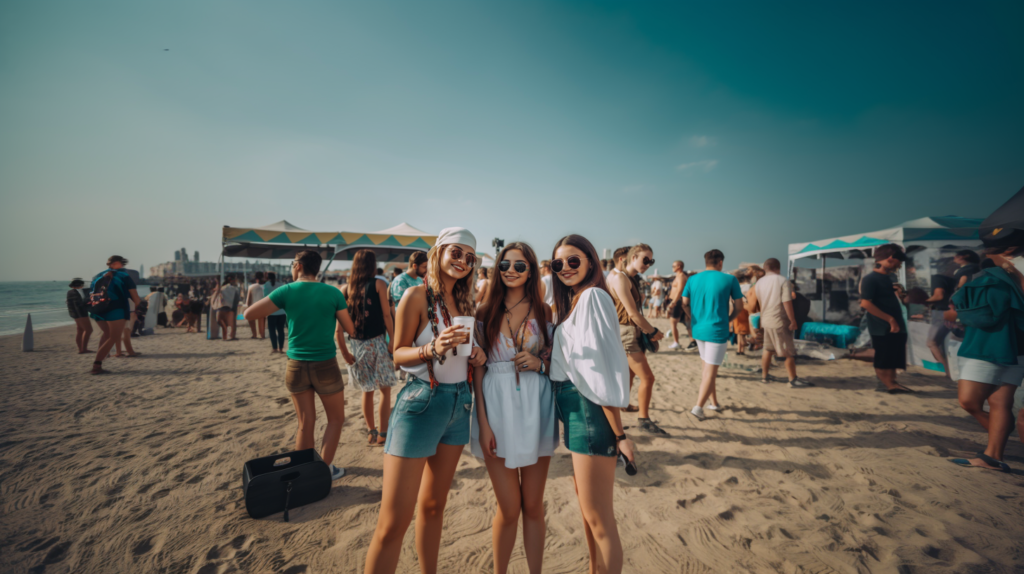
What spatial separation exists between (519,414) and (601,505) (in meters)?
0.57

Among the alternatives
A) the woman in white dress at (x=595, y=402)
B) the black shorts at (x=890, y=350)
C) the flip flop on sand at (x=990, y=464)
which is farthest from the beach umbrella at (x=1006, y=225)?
the woman in white dress at (x=595, y=402)

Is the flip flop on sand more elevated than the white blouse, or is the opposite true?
the white blouse

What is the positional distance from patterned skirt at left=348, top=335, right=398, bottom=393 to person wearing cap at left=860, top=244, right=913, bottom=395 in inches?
259

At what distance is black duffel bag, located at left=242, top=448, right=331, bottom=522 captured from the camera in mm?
2761

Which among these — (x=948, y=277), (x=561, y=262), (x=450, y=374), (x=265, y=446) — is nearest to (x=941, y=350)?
(x=948, y=277)

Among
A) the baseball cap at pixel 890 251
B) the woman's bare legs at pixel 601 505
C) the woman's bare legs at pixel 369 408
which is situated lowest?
the woman's bare legs at pixel 369 408

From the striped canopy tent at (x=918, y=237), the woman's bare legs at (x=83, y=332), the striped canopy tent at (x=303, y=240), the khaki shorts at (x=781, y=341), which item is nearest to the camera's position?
the khaki shorts at (x=781, y=341)

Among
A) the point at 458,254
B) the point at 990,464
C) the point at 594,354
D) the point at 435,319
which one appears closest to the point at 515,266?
the point at 458,254

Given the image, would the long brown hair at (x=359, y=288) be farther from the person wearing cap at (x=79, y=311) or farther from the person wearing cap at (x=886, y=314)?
the person wearing cap at (x=79, y=311)

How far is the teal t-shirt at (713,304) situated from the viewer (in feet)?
14.4

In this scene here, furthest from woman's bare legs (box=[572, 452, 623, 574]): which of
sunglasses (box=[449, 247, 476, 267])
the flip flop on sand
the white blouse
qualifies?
the flip flop on sand

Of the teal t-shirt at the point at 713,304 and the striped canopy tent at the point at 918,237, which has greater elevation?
the striped canopy tent at the point at 918,237

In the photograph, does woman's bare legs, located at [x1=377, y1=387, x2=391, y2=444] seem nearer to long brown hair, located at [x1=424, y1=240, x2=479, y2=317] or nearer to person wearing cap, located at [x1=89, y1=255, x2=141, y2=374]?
long brown hair, located at [x1=424, y1=240, x2=479, y2=317]

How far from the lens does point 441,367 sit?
1.85 meters
